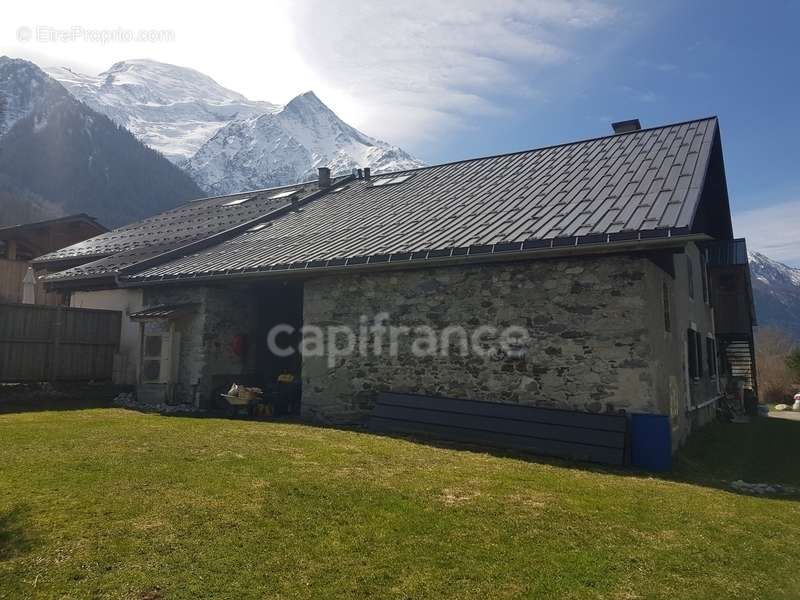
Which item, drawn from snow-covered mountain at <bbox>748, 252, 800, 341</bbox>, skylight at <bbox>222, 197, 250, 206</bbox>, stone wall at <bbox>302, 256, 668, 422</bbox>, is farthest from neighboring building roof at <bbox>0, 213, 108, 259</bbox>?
snow-covered mountain at <bbox>748, 252, 800, 341</bbox>

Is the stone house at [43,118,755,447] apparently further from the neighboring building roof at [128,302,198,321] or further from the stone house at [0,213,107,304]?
the stone house at [0,213,107,304]

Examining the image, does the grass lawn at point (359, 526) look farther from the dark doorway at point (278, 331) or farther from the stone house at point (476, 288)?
the dark doorway at point (278, 331)

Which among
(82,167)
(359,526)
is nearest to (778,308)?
(82,167)

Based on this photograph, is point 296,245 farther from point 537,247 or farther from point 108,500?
point 108,500

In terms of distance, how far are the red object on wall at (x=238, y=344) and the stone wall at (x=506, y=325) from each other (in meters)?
2.44

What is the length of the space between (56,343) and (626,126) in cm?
1567

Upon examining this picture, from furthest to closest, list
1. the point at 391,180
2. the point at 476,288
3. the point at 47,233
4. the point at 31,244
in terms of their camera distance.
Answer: the point at 47,233 → the point at 31,244 → the point at 391,180 → the point at 476,288

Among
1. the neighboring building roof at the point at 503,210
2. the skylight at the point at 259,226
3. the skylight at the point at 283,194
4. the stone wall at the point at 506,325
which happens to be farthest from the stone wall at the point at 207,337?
the skylight at the point at 283,194

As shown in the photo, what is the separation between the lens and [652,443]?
7.57 metres

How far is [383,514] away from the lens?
4879 mm

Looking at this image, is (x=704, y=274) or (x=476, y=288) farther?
(x=704, y=274)

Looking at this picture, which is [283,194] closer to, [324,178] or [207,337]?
[324,178]

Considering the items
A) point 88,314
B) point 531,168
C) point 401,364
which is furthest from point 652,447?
point 88,314

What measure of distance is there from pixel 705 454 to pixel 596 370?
310 cm
